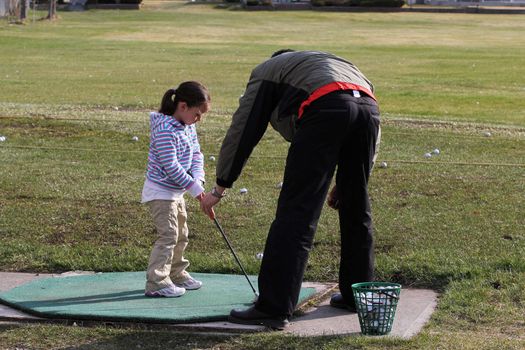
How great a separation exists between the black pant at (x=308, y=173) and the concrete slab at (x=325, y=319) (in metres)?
0.18

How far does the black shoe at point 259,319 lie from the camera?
17.4 feet

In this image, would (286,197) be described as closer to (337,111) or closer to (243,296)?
(337,111)

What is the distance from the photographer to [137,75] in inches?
909

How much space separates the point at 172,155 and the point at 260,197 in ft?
9.72

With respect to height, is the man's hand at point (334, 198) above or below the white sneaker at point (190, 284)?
above

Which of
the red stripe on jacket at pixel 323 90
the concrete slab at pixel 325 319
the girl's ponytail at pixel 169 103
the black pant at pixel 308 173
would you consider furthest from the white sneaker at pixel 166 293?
the red stripe on jacket at pixel 323 90

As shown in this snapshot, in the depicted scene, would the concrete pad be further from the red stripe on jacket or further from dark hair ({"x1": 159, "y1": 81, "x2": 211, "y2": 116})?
dark hair ({"x1": 159, "y1": 81, "x2": 211, "y2": 116})

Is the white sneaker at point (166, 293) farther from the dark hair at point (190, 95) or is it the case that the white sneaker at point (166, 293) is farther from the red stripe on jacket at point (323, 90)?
the red stripe on jacket at point (323, 90)

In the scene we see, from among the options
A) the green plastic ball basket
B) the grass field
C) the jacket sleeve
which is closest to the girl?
the jacket sleeve

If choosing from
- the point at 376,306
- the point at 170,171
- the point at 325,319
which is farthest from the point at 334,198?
the point at 170,171

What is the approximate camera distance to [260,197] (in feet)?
28.4

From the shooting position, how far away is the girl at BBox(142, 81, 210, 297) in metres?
5.73

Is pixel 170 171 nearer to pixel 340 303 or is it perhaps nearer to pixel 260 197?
pixel 340 303

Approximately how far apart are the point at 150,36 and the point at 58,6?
2333cm
